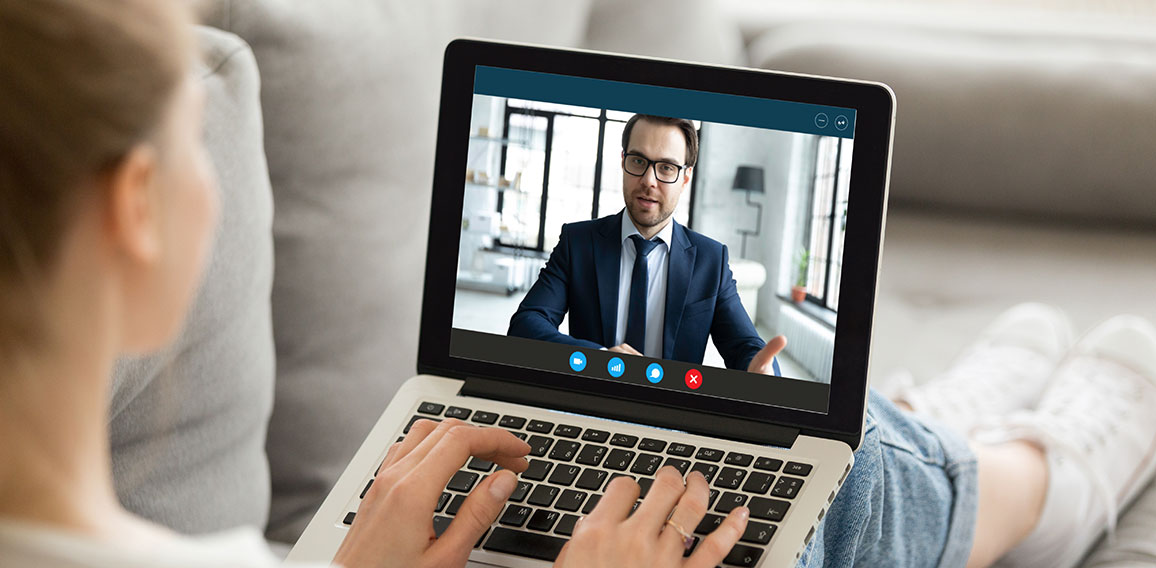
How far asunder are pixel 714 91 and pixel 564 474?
1.02ft

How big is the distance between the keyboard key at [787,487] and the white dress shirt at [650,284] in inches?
5.3

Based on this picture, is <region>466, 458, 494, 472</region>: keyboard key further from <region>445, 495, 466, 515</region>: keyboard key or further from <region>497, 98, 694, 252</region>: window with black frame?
<region>497, 98, 694, 252</region>: window with black frame

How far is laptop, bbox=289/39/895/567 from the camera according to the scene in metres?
0.69

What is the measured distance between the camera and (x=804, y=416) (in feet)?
2.31

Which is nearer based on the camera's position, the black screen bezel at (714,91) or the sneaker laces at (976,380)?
the black screen bezel at (714,91)

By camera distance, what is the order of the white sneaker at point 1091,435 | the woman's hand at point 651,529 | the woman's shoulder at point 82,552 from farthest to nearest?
the white sneaker at point 1091,435
the woman's hand at point 651,529
the woman's shoulder at point 82,552

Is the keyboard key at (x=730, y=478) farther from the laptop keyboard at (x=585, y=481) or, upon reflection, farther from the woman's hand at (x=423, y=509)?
the woman's hand at (x=423, y=509)

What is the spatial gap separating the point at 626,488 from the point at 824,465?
0.52 feet

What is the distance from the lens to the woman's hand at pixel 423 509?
0.60 meters

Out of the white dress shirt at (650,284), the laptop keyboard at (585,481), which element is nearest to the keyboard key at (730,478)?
the laptop keyboard at (585,481)

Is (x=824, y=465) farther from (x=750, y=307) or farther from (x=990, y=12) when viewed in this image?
(x=990, y=12)

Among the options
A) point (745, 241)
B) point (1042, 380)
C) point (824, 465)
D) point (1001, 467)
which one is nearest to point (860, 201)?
point (745, 241)

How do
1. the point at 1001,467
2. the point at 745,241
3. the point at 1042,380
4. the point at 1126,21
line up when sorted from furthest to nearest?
the point at 1126,21
the point at 1042,380
the point at 1001,467
the point at 745,241

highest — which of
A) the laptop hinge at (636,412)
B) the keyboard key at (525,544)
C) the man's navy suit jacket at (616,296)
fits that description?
the man's navy suit jacket at (616,296)
